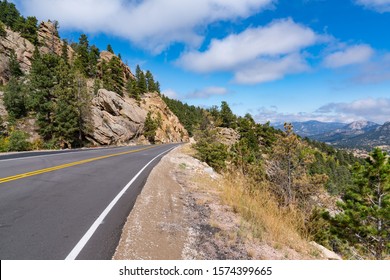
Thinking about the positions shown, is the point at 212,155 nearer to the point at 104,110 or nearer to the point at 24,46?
the point at 104,110

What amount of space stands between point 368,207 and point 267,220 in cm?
1264

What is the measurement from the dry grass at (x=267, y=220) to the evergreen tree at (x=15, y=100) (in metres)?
42.2

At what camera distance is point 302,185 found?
1961cm

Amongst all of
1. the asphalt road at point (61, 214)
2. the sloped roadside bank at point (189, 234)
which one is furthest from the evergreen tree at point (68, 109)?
the sloped roadside bank at point (189, 234)

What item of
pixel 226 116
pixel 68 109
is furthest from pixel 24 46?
pixel 226 116

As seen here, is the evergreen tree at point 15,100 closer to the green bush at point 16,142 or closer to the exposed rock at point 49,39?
the green bush at point 16,142

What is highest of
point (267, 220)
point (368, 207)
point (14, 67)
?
point (14, 67)

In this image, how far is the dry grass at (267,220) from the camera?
5078mm

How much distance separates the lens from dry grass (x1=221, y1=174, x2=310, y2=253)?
5078 millimetres

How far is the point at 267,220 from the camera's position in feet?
18.7

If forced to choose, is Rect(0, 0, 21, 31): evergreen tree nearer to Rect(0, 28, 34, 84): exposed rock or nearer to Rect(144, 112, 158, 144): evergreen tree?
Rect(0, 28, 34, 84): exposed rock
